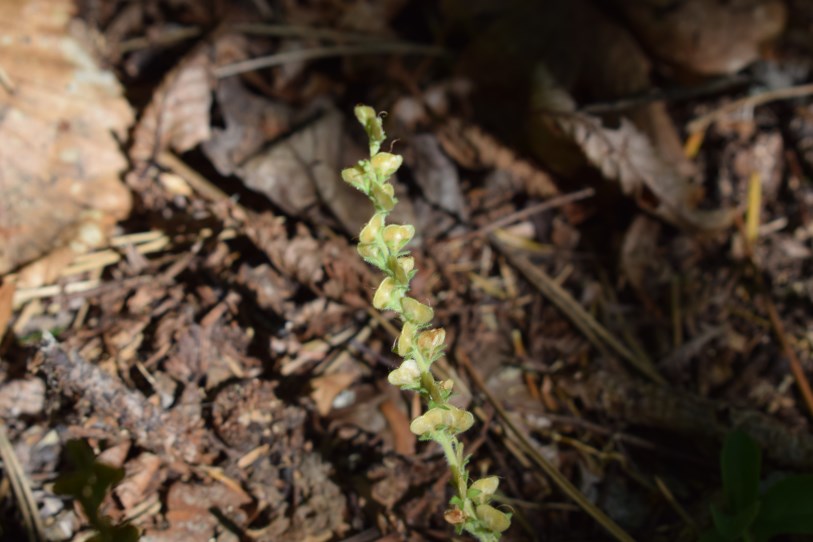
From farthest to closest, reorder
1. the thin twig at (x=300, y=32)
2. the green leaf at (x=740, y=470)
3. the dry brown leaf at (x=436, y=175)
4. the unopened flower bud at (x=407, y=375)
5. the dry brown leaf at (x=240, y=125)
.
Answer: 1. the thin twig at (x=300, y=32)
2. the dry brown leaf at (x=436, y=175)
3. the dry brown leaf at (x=240, y=125)
4. the green leaf at (x=740, y=470)
5. the unopened flower bud at (x=407, y=375)

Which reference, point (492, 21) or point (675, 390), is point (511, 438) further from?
point (492, 21)

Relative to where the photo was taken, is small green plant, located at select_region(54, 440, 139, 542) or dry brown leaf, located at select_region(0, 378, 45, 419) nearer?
small green plant, located at select_region(54, 440, 139, 542)

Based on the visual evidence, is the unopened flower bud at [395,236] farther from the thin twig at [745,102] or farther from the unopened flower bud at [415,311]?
the thin twig at [745,102]

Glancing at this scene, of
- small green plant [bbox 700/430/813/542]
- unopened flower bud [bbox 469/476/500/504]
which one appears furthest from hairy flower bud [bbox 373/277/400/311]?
small green plant [bbox 700/430/813/542]

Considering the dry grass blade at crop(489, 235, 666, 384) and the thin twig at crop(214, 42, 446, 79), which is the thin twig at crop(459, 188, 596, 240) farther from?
the thin twig at crop(214, 42, 446, 79)

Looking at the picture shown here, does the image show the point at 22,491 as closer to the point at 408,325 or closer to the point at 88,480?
the point at 88,480

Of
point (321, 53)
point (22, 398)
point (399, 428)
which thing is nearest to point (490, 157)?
point (321, 53)

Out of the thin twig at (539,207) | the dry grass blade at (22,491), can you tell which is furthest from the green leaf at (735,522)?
the dry grass blade at (22,491)
